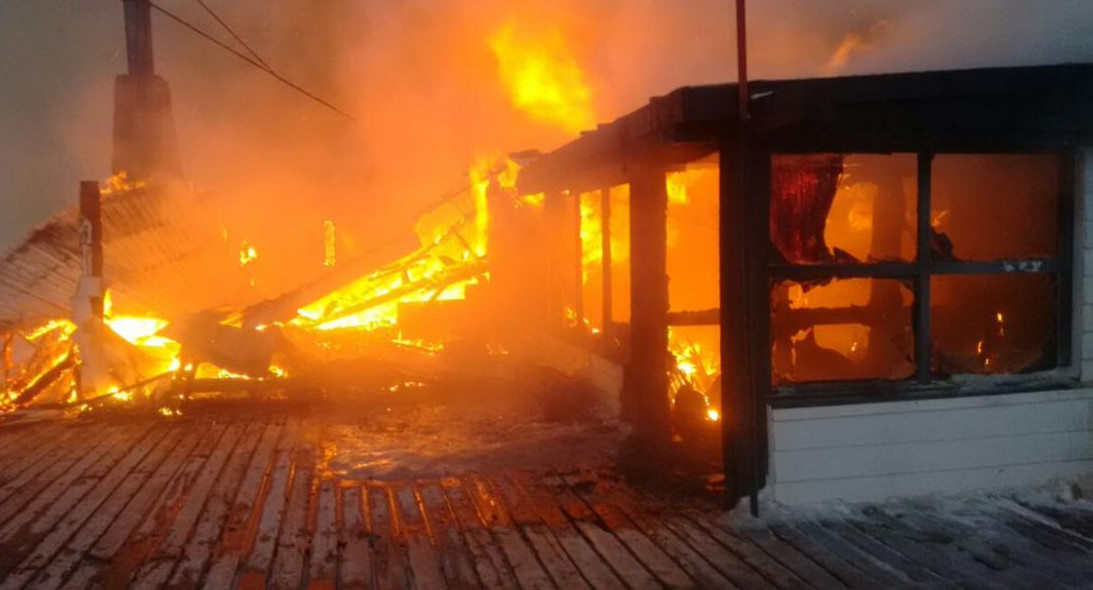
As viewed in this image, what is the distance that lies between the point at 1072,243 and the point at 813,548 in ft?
10.0

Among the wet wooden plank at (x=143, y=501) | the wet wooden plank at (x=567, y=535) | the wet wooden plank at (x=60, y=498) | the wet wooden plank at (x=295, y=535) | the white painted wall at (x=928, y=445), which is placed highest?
the white painted wall at (x=928, y=445)

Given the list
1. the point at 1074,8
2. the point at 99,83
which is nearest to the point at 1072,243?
the point at 1074,8

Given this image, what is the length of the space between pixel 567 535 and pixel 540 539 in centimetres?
19

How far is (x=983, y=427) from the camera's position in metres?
5.91

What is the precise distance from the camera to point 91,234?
10.0 meters

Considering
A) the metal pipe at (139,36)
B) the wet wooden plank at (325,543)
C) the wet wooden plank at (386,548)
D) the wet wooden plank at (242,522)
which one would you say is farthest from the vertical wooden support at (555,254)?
the metal pipe at (139,36)

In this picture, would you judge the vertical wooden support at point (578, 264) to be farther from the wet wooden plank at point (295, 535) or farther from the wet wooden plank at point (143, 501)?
the wet wooden plank at point (143, 501)

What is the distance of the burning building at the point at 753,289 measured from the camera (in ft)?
18.2

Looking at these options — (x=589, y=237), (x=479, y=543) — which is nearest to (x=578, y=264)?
(x=589, y=237)

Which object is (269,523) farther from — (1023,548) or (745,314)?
(1023,548)

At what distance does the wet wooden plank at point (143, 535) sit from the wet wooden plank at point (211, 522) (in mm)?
200

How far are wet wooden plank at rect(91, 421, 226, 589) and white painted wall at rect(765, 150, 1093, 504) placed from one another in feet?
12.8

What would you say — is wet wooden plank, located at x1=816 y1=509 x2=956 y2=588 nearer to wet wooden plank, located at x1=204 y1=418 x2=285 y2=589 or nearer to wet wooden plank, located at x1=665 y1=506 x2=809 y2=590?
wet wooden plank, located at x1=665 y1=506 x2=809 y2=590

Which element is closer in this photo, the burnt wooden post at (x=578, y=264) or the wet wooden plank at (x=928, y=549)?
the wet wooden plank at (x=928, y=549)
